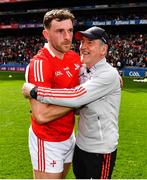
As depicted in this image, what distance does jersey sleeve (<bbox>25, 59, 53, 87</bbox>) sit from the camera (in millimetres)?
3969

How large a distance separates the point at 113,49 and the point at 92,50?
40.7m

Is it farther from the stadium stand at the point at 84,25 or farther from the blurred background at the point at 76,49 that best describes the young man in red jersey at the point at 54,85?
the stadium stand at the point at 84,25

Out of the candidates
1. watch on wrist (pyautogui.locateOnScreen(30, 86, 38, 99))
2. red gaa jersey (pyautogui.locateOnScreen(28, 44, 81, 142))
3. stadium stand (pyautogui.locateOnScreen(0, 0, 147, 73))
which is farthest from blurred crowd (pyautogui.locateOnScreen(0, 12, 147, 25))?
watch on wrist (pyautogui.locateOnScreen(30, 86, 38, 99))

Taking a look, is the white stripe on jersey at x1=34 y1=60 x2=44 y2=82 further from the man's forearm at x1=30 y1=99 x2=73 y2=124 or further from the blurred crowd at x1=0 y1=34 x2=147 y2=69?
the blurred crowd at x1=0 y1=34 x2=147 y2=69

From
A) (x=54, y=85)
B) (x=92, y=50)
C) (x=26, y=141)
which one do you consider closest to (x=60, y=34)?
(x=92, y=50)

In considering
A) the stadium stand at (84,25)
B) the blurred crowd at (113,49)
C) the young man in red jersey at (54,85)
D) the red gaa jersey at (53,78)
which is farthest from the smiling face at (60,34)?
the stadium stand at (84,25)

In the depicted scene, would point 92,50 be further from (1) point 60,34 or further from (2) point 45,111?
(2) point 45,111

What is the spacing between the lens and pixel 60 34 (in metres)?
4.09

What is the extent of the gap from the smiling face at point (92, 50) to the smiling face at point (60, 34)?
0.25 metres

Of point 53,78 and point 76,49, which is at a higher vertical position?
point 53,78

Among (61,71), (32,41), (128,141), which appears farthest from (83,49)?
(32,41)

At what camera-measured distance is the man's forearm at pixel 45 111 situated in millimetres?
3855

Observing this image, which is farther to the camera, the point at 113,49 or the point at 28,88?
the point at 113,49

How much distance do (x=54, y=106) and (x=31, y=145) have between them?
2.37ft
